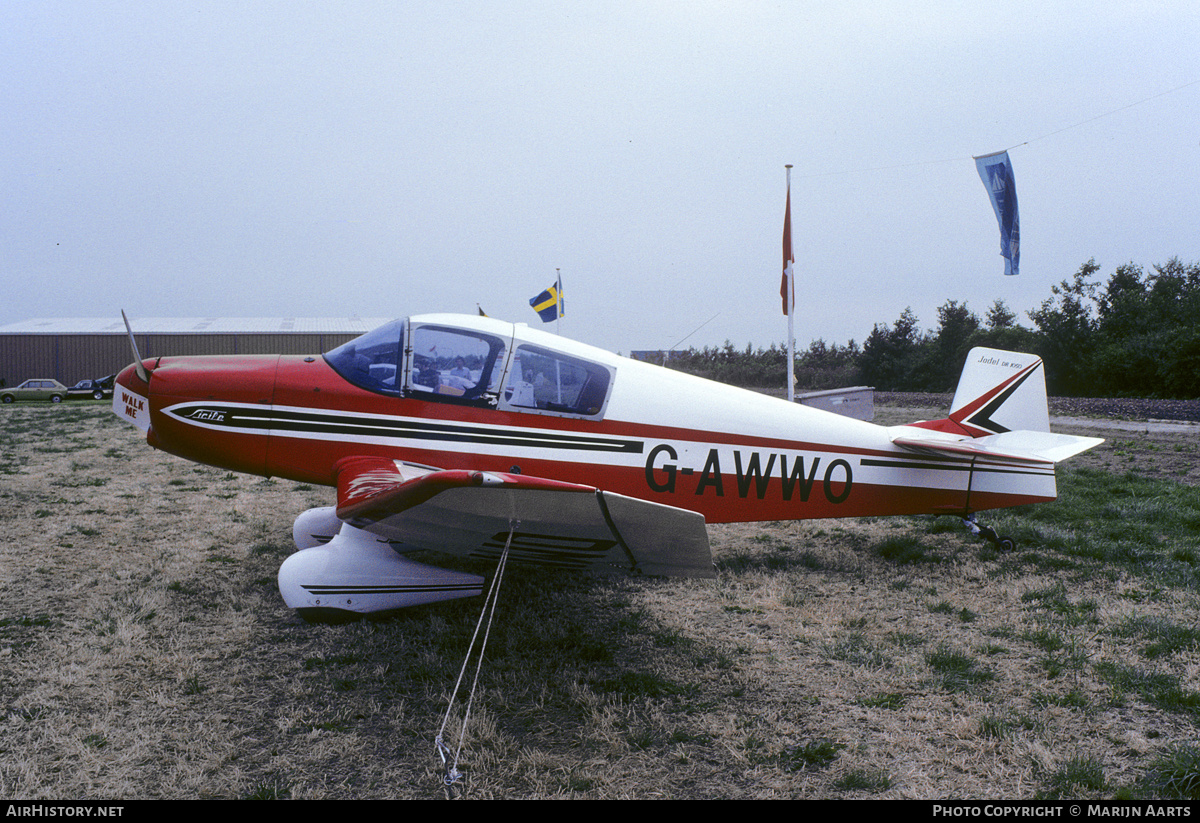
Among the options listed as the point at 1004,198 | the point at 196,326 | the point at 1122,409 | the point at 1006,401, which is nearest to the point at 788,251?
the point at 1004,198

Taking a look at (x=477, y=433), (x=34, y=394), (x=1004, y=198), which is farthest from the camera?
(x=34, y=394)

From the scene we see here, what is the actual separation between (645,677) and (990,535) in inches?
153

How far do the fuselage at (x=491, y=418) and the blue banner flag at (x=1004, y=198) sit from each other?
8.71 metres

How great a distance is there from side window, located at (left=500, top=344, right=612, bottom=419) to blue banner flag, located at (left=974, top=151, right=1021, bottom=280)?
971 centimetres

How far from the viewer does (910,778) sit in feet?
8.82

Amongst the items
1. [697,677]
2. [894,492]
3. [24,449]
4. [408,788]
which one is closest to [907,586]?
[894,492]

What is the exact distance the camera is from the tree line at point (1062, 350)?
2719 cm

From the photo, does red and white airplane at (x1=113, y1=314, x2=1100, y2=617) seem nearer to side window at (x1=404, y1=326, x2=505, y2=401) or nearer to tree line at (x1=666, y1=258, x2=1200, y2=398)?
side window at (x1=404, y1=326, x2=505, y2=401)

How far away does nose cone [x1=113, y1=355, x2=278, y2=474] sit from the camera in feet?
15.0

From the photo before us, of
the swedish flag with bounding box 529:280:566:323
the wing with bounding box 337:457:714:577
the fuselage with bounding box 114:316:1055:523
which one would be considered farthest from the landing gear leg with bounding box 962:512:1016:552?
the swedish flag with bounding box 529:280:566:323

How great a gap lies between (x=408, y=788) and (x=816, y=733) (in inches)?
71.5

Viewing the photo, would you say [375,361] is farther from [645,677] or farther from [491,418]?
[645,677]

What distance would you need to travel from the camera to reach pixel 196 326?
38844 millimetres

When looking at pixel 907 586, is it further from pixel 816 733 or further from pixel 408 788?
pixel 408 788
